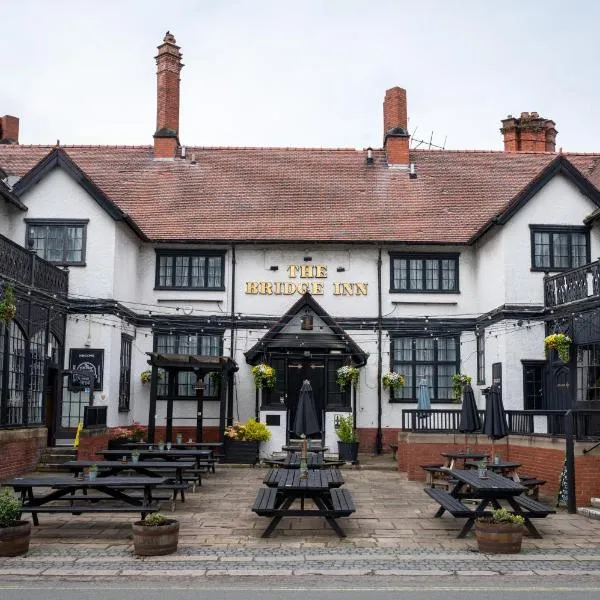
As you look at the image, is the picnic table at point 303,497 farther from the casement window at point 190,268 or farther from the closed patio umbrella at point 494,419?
the casement window at point 190,268

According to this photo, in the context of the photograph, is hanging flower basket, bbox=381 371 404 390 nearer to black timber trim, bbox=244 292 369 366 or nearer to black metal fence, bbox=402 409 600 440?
black timber trim, bbox=244 292 369 366

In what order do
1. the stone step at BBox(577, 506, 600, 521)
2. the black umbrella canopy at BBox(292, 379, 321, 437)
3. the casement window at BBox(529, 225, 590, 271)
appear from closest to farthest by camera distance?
the stone step at BBox(577, 506, 600, 521)
the black umbrella canopy at BBox(292, 379, 321, 437)
the casement window at BBox(529, 225, 590, 271)

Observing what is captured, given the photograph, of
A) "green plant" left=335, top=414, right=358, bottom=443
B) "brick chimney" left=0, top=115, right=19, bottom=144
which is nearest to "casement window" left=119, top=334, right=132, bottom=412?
"green plant" left=335, top=414, right=358, bottom=443

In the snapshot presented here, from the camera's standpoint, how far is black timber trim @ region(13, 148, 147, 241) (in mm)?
22641

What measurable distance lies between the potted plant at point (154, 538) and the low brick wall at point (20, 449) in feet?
28.1

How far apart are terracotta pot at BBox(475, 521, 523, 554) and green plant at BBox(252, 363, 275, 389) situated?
13373mm

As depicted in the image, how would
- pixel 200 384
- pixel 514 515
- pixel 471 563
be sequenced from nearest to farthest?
pixel 471 563 < pixel 514 515 < pixel 200 384

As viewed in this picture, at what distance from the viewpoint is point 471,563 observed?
998cm

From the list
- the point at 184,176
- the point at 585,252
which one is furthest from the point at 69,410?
the point at 585,252

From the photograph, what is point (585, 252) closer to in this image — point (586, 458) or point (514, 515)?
point (586, 458)

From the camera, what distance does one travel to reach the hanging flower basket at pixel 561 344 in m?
19.7

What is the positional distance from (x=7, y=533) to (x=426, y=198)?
19.7 meters

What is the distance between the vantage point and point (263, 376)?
23.5m

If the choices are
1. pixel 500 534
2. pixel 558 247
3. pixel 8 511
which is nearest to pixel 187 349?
pixel 558 247
